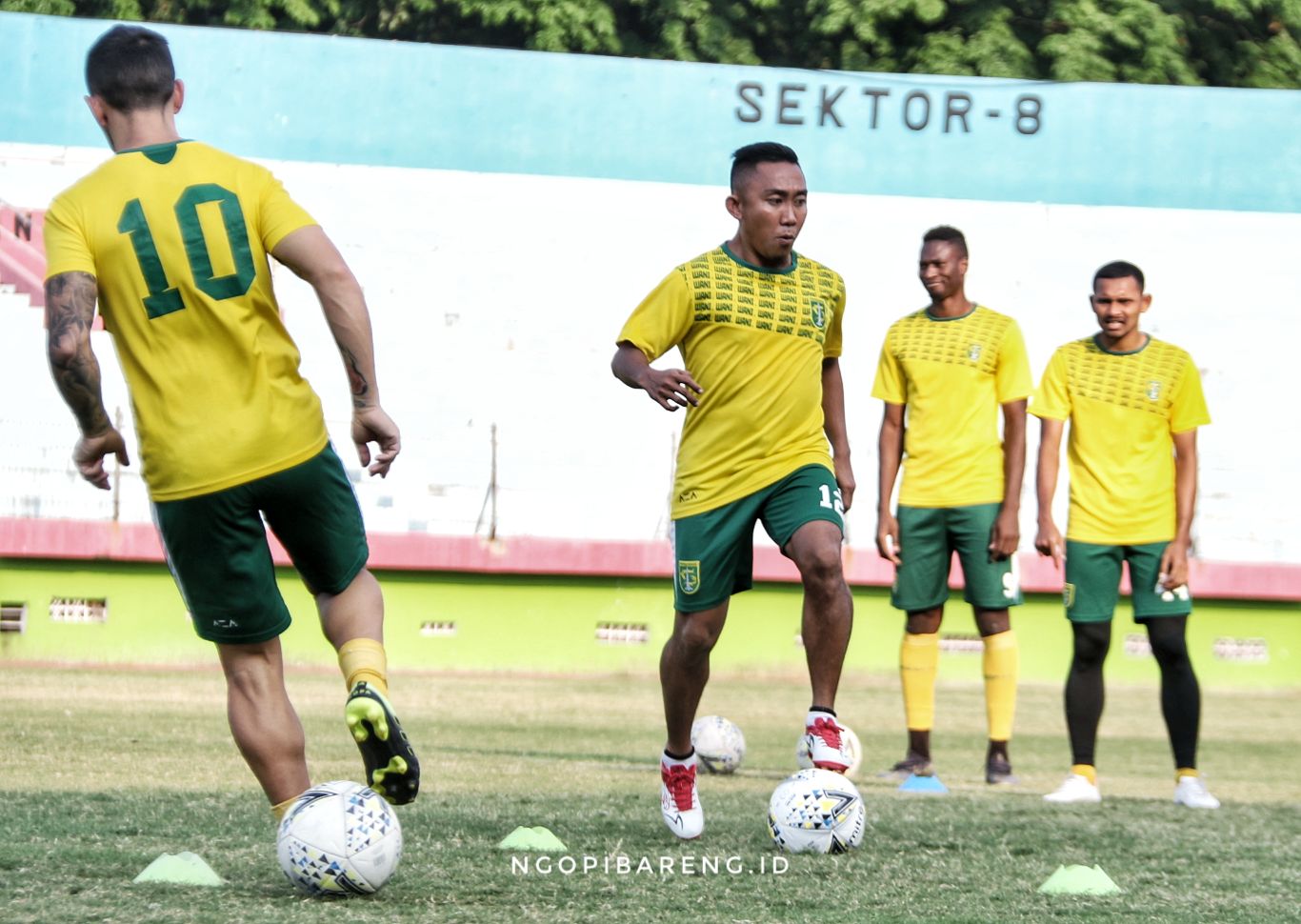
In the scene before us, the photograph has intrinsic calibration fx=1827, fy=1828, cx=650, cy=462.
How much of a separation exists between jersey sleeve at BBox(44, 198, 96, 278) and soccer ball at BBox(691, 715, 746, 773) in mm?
4280

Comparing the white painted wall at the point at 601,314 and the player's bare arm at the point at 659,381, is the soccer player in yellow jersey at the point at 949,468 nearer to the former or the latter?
the player's bare arm at the point at 659,381

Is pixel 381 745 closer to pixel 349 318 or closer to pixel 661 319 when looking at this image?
pixel 349 318

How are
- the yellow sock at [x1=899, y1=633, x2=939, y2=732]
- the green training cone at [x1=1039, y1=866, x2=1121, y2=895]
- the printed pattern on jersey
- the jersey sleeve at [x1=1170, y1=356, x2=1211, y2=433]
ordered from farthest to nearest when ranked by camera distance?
the yellow sock at [x1=899, y1=633, x2=939, y2=732] < the jersey sleeve at [x1=1170, y1=356, x2=1211, y2=433] < the printed pattern on jersey < the green training cone at [x1=1039, y1=866, x2=1121, y2=895]

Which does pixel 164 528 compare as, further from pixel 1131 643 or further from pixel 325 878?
pixel 1131 643

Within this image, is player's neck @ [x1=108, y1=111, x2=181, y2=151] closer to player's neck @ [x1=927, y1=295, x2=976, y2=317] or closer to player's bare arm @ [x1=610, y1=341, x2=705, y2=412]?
player's bare arm @ [x1=610, y1=341, x2=705, y2=412]

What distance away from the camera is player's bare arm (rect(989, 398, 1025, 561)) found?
302 inches

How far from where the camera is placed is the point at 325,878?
4117mm

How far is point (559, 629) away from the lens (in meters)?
15.0

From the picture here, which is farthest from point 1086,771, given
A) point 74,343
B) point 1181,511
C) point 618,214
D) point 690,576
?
point 618,214

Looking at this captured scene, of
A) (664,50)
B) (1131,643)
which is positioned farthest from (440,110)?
(1131,643)

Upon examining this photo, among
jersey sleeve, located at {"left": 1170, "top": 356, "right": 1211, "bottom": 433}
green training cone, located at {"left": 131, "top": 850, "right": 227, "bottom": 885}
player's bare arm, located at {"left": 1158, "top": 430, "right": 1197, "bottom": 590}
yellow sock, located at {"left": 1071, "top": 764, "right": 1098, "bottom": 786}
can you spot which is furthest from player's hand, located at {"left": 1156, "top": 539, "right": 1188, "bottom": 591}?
green training cone, located at {"left": 131, "top": 850, "right": 227, "bottom": 885}

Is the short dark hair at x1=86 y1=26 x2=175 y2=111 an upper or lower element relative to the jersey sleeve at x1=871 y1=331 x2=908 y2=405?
upper

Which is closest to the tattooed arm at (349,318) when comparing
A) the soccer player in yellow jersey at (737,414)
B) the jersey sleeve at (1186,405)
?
the soccer player in yellow jersey at (737,414)

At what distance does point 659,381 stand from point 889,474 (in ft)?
9.54
